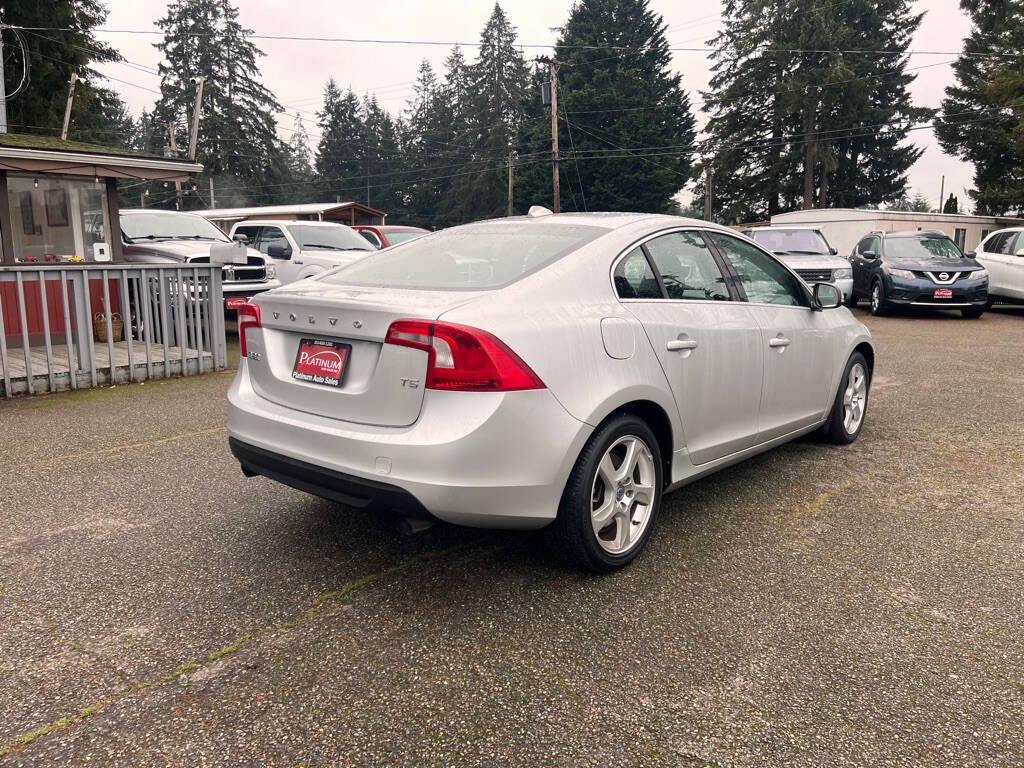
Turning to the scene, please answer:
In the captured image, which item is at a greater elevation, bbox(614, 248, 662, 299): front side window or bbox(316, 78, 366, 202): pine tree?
bbox(316, 78, 366, 202): pine tree

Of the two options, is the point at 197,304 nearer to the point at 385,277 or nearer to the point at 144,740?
the point at 385,277

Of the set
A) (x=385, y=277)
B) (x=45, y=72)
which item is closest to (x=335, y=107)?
(x=45, y=72)

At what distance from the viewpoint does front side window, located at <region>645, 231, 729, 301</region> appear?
3.69 metres

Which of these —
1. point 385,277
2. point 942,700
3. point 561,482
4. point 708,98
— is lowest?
point 942,700

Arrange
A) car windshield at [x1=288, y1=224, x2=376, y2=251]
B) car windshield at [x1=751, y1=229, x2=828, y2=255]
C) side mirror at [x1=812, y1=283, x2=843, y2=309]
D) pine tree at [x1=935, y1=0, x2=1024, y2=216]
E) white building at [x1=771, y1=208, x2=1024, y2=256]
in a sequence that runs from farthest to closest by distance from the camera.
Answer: pine tree at [x1=935, y1=0, x2=1024, y2=216]
white building at [x1=771, y1=208, x2=1024, y2=256]
car windshield at [x1=751, y1=229, x2=828, y2=255]
car windshield at [x1=288, y1=224, x2=376, y2=251]
side mirror at [x1=812, y1=283, x2=843, y2=309]

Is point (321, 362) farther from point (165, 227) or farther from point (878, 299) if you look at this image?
point (878, 299)

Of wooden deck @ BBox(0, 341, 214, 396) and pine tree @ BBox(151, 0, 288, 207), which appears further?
pine tree @ BBox(151, 0, 288, 207)

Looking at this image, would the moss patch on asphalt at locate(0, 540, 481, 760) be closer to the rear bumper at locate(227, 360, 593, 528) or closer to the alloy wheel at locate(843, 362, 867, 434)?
the rear bumper at locate(227, 360, 593, 528)

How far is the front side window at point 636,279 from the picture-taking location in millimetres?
3398

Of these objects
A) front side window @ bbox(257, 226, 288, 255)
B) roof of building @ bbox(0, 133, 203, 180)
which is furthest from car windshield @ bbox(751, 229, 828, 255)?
roof of building @ bbox(0, 133, 203, 180)

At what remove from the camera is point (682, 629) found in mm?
2848

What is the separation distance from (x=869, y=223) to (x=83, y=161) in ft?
75.6

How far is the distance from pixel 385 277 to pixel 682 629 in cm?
193

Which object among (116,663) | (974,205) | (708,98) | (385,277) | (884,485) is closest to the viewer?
(116,663)
